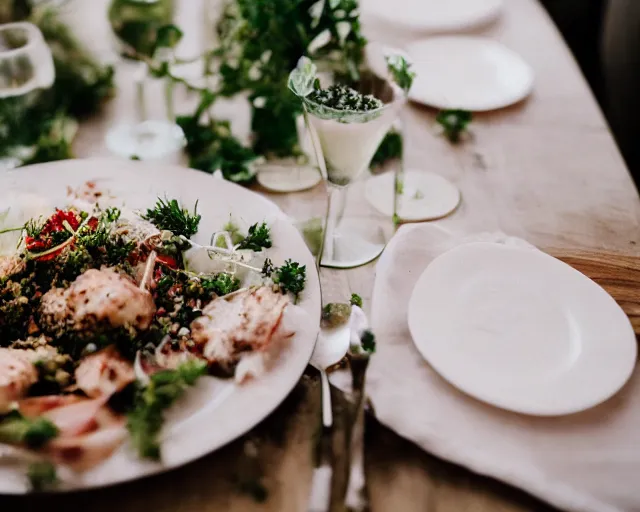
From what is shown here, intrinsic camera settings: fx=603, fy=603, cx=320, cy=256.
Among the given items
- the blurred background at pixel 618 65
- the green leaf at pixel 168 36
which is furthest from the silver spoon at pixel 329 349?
the blurred background at pixel 618 65

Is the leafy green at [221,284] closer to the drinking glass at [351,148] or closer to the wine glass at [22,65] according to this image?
the drinking glass at [351,148]

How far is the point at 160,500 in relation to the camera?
2.37 feet

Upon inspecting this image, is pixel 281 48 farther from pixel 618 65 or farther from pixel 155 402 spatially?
pixel 618 65

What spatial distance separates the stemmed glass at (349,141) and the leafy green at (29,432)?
21.4 inches

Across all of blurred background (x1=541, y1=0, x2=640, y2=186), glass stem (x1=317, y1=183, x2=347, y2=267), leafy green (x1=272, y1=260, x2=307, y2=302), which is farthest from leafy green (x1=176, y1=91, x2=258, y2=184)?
blurred background (x1=541, y1=0, x2=640, y2=186)

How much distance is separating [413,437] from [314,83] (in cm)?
63

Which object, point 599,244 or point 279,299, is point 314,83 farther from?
point 599,244

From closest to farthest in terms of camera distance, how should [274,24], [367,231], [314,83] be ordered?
1. [314,83]
2. [367,231]
3. [274,24]

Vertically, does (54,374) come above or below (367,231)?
above

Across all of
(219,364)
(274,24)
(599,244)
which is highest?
(274,24)

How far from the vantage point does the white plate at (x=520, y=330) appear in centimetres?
81

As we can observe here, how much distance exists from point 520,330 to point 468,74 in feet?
3.10

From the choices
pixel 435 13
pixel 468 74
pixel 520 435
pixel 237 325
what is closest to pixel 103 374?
pixel 237 325

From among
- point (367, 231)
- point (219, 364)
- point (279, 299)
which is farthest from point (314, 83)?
point (219, 364)
